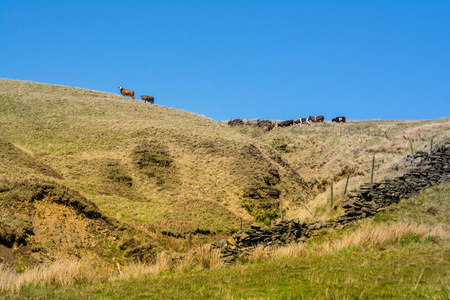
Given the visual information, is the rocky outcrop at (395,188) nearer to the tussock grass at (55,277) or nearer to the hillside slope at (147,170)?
the hillside slope at (147,170)

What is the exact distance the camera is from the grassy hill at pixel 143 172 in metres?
25.4

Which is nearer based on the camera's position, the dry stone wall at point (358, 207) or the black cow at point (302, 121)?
the dry stone wall at point (358, 207)

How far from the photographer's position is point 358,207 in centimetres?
2272

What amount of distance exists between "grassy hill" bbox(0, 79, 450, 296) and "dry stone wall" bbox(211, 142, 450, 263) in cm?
774

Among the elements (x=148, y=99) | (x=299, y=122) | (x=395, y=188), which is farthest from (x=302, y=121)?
(x=395, y=188)

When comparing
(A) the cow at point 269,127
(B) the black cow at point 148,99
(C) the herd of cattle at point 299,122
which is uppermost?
(B) the black cow at point 148,99

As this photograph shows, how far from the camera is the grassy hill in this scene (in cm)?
2536

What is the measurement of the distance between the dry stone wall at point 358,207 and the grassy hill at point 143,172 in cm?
774

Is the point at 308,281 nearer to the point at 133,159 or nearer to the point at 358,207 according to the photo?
the point at 358,207

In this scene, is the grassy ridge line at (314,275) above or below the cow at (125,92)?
below

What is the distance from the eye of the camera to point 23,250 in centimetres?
2098

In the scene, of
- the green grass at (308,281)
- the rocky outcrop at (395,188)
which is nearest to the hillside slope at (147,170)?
the rocky outcrop at (395,188)

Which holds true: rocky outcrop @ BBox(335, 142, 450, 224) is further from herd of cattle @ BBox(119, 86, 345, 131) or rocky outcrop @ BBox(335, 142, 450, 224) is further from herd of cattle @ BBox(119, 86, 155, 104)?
herd of cattle @ BBox(119, 86, 155, 104)

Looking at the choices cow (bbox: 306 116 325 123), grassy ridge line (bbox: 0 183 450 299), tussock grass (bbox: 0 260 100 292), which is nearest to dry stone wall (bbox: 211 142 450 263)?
grassy ridge line (bbox: 0 183 450 299)
